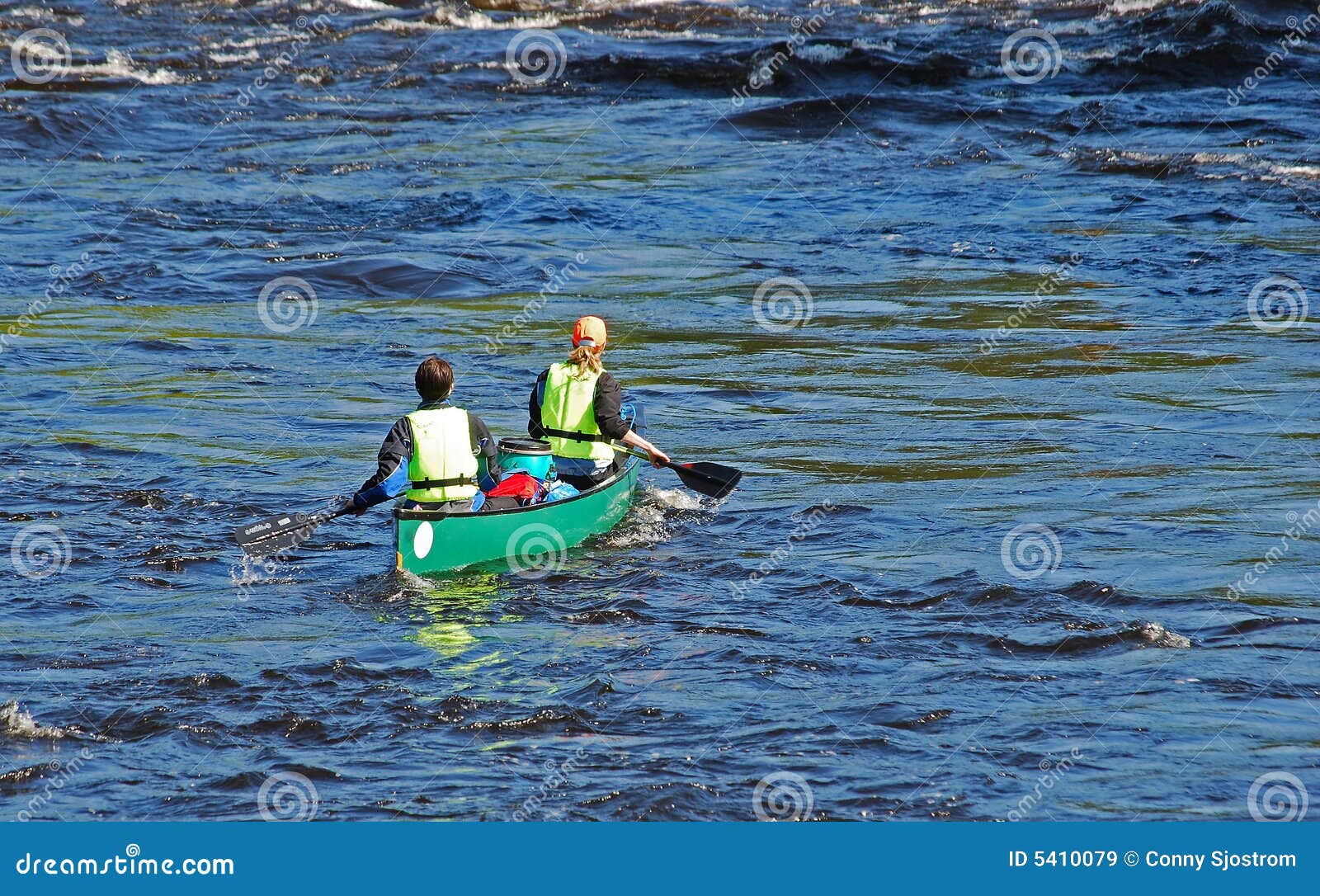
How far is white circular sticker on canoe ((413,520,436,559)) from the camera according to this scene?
786 centimetres

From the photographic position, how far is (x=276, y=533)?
8344mm

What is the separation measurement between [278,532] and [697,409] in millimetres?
4659

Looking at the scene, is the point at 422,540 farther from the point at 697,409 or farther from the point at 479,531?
the point at 697,409

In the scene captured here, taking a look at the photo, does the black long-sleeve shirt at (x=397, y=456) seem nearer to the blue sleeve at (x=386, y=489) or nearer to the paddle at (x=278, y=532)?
the blue sleeve at (x=386, y=489)

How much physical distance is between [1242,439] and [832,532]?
3.54 m

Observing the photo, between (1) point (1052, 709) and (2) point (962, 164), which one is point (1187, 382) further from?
(2) point (962, 164)

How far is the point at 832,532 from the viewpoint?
9.27 metres

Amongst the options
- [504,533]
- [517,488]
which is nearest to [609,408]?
[517,488]

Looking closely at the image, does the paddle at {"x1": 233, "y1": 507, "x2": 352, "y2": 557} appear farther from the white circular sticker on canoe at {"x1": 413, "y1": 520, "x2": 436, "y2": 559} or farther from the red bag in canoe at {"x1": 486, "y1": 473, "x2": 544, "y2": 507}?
the red bag in canoe at {"x1": 486, "y1": 473, "x2": 544, "y2": 507}

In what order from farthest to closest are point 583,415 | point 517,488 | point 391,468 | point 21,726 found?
point 583,415 → point 517,488 → point 391,468 → point 21,726

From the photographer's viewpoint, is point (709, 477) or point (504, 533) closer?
point (504, 533)

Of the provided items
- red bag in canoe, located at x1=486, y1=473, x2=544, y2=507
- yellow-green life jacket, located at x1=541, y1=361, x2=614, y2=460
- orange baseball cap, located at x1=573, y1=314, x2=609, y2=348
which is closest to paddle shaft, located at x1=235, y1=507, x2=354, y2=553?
red bag in canoe, located at x1=486, y1=473, x2=544, y2=507

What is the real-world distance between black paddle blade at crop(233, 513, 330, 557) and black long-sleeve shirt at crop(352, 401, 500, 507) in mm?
455

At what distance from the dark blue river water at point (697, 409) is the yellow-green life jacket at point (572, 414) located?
23.7 inches
